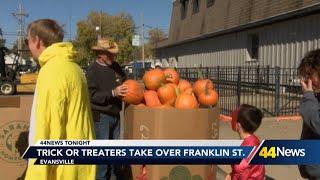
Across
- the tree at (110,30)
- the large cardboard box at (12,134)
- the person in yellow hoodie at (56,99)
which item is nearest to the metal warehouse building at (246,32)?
the large cardboard box at (12,134)

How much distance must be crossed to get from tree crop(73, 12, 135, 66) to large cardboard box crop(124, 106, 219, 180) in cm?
6062

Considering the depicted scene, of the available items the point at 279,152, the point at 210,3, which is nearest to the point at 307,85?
the point at 279,152

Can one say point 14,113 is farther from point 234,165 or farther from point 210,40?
point 210,40

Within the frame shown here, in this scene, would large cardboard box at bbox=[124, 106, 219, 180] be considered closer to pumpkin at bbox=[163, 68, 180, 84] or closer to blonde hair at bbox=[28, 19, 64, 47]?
pumpkin at bbox=[163, 68, 180, 84]

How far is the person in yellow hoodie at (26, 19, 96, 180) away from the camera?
11.3ft

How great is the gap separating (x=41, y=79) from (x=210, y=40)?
27497 millimetres

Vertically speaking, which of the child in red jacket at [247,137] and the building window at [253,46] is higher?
the building window at [253,46]

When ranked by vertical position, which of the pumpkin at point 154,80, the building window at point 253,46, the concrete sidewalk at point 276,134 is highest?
the building window at point 253,46

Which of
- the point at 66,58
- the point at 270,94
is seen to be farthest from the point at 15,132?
the point at 270,94

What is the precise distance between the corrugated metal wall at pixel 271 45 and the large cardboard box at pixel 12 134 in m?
12.7

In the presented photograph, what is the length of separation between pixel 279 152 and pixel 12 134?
9.16 feet

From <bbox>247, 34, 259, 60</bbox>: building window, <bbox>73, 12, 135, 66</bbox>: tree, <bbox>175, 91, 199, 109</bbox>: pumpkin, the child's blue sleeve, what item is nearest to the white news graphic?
the child's blue sleeve

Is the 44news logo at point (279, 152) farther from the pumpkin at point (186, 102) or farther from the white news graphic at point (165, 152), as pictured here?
the pumpkin at point (186, 102)

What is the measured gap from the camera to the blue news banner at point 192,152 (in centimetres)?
400
